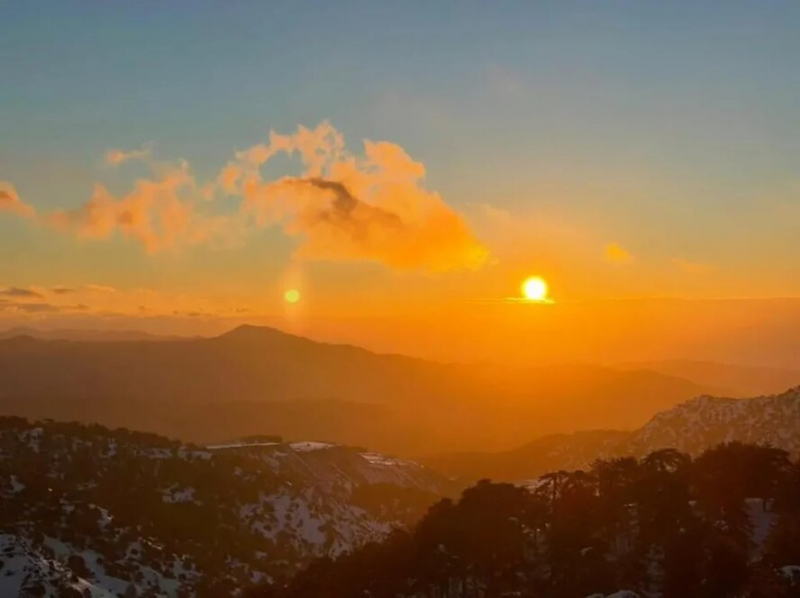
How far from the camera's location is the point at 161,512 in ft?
305

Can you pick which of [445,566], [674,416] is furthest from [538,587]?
[674,416]

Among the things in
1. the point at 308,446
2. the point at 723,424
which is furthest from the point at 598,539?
the point at 308,446

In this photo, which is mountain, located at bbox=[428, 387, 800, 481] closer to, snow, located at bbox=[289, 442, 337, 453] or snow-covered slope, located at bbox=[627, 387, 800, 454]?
snow-covered slope, located at bbox=[627, 387, 800, 454]

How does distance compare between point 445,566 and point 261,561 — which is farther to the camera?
point 261,561

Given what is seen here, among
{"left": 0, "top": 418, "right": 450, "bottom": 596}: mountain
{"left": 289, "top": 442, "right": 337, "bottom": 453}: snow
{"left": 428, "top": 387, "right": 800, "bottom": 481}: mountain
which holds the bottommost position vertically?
{"left": 0, "top": 418, "right": 450, "bottom": 596}: mountain

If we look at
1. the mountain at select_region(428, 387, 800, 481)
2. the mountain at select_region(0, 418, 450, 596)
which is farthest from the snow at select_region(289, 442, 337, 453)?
the mountain at select_region(428, 387, 800, 481)

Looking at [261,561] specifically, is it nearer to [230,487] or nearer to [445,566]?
[230,487]

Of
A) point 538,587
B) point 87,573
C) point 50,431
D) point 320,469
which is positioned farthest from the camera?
point 320,469

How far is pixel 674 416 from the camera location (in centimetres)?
15525

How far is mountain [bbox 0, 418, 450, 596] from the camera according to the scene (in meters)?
65.2

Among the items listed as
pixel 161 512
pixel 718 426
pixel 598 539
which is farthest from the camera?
pixel 718 426

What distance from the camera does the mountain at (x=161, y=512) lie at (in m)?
65.2

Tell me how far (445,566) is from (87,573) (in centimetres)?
3276

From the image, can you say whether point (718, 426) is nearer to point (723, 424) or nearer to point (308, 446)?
point (723, 424)
